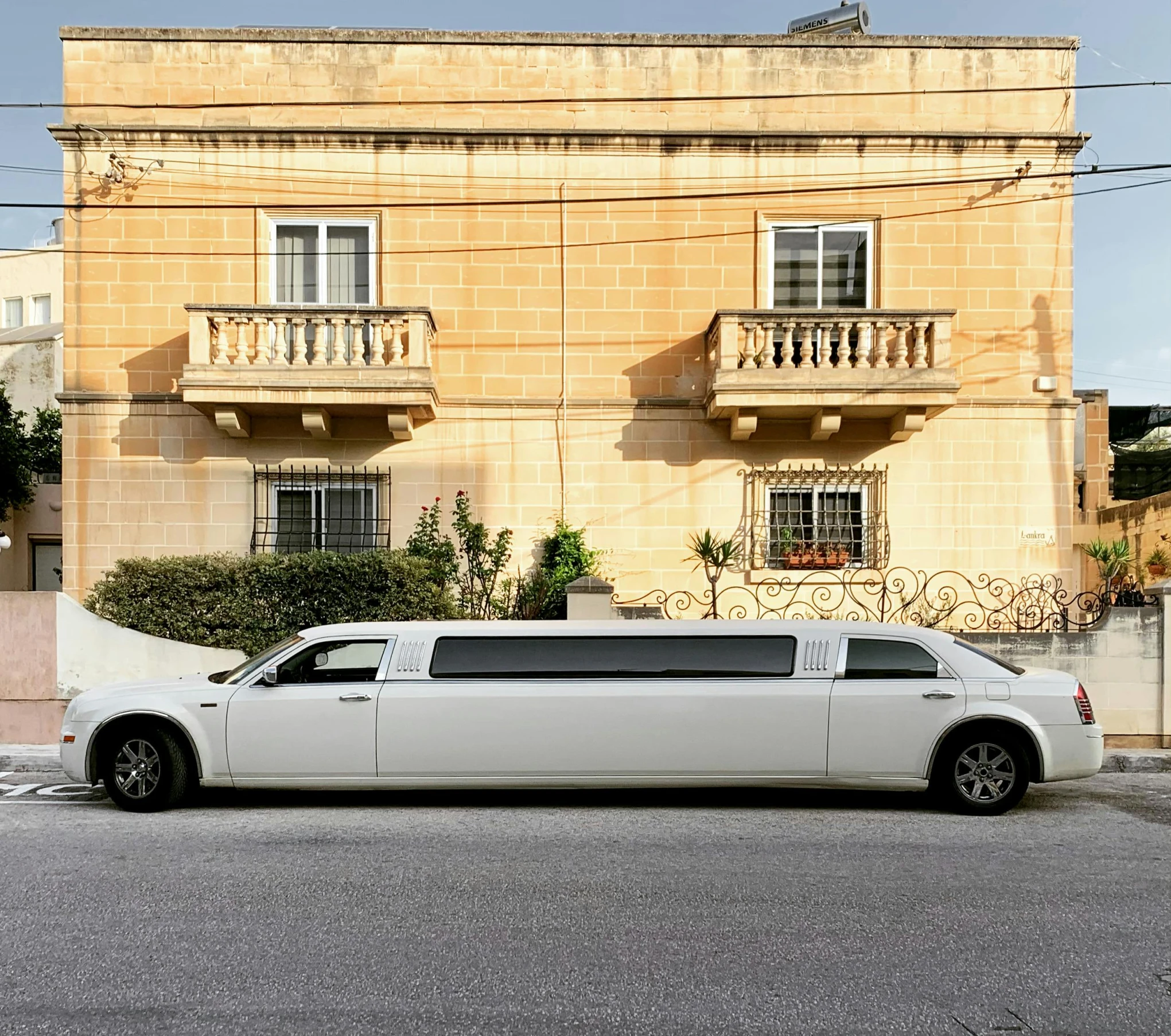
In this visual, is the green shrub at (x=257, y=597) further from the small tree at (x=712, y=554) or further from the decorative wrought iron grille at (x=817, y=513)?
the decorative wrought iron grille at (x=817, y=513)

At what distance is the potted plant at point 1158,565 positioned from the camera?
56.7 feet

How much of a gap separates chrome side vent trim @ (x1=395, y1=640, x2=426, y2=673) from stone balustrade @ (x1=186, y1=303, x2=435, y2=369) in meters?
5.41

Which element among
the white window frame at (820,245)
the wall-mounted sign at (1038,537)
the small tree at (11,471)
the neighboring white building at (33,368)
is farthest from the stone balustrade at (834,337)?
the small tree at (11,471)

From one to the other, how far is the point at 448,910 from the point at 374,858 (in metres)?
1.22

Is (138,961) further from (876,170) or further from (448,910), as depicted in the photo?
(876,170)

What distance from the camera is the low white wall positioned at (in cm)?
1102

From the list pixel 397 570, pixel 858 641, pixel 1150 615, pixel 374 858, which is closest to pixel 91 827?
pixel 374 858

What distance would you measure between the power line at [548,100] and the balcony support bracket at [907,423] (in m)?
4.37

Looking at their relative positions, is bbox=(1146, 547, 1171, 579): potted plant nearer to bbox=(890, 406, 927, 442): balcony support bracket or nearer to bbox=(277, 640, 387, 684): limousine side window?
bbox=(890, 406, 927, 442): balcony support bracket

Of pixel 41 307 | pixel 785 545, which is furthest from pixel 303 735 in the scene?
pixel 41 307

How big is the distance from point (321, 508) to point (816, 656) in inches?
302

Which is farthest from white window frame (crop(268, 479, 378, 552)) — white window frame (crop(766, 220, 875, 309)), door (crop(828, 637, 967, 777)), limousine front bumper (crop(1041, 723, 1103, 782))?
limousine front bumper (crop(1041, 723, 1103, 782))

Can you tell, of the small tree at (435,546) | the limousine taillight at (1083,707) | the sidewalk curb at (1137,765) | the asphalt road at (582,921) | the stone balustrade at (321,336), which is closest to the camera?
the asphalt road at (582,921)

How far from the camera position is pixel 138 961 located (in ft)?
15.0
